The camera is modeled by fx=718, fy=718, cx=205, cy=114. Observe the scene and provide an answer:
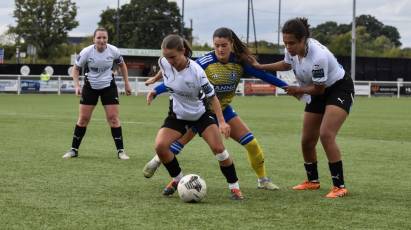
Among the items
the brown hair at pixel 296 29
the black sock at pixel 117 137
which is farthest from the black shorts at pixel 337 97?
the black sock at pixel 117 137

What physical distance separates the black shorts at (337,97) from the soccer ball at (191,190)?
5.64 feet

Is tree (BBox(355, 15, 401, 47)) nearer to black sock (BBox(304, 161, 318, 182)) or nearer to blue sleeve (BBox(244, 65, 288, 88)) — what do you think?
black sock (BBox(304, 161, 318, 182))

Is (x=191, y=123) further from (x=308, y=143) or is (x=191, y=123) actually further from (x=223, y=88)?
(x=308, y=143)

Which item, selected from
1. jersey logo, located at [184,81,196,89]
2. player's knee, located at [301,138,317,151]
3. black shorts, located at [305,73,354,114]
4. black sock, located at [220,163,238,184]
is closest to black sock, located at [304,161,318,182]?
player's knee, located at [301,138,317,151]

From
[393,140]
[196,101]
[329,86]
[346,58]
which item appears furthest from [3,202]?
[346,58]

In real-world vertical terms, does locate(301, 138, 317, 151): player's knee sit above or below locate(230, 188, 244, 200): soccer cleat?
above

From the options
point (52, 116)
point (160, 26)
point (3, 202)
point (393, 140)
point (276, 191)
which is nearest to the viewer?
point (3, 202)

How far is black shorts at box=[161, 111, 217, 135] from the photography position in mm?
7605

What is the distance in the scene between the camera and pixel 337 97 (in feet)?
26.0

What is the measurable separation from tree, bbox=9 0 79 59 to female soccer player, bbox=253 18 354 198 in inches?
2943

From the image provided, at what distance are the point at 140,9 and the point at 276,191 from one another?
93146mm

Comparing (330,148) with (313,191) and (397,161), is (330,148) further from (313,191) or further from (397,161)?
(397,161)

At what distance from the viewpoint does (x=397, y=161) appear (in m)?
11.5

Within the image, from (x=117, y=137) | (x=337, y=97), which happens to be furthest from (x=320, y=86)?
(x=117, y=137)
